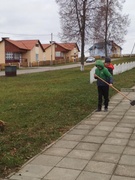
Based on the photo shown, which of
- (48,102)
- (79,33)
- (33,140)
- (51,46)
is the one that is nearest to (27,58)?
(51,46)

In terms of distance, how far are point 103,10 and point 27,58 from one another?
103ft

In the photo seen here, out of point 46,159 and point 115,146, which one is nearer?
point 46,159

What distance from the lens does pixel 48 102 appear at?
33.5 ft

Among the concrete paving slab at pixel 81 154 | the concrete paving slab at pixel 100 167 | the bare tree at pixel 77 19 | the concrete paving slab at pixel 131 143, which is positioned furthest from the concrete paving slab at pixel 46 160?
the bare tree at pixel 77 19

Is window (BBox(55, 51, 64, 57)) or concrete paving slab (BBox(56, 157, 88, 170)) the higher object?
window (BBox(55, 51, 64, 57))

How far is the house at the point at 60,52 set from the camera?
7056cm

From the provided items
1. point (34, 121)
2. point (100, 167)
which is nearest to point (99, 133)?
point (34, 121)

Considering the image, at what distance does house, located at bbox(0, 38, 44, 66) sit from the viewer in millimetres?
55156

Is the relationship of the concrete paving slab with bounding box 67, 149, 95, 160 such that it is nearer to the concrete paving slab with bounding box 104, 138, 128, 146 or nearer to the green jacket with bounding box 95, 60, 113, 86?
the concrete paving slab with bounding box 104, 138, 128, 146

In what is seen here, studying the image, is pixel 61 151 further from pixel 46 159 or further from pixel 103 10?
pixel 103 10

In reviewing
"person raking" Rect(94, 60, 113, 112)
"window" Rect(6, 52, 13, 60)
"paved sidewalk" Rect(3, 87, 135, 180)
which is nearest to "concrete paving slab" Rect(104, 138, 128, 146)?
"paved sidewalk" Rect(3, 87, 135, 180)

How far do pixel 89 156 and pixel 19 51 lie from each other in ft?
177

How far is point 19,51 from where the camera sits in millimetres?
57344

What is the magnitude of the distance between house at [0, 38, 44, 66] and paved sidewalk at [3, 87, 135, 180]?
4865 cm
